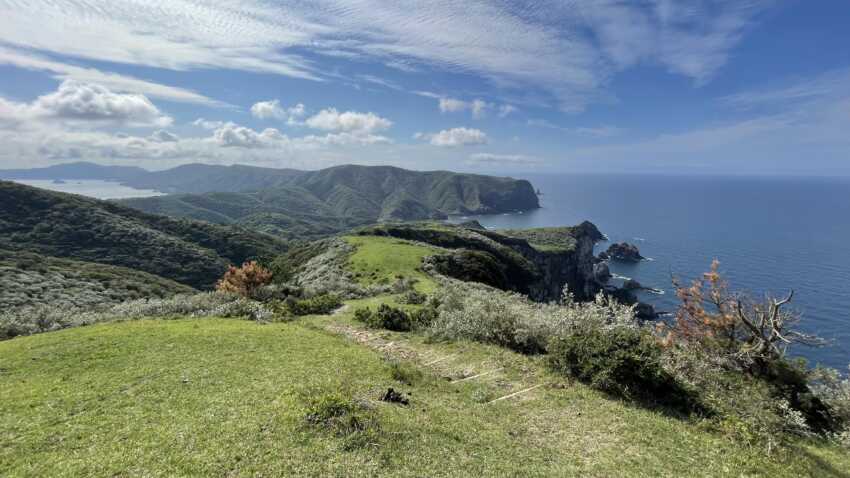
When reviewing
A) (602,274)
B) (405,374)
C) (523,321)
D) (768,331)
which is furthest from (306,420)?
(602,274)

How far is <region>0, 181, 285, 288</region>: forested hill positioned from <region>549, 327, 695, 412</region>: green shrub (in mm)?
109387

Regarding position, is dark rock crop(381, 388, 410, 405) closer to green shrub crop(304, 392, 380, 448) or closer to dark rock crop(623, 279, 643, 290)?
→ green shrub crop(304, 392, 380, 448)

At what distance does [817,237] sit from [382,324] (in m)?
246

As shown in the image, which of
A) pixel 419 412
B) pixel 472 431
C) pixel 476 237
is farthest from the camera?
pixel 476 237

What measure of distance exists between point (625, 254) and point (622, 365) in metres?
182

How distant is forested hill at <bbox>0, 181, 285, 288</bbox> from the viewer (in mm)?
102500

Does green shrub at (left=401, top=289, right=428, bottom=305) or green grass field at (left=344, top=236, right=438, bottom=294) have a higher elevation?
green shrub at (left=401, top=289, right=428, bottom=305)

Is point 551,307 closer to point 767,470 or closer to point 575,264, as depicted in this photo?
point 767,470

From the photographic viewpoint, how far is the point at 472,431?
12.3 metres

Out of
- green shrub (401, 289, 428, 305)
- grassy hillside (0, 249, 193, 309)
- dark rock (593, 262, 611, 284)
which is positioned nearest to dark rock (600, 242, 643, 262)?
dark rock (593, 262, 611, 284)

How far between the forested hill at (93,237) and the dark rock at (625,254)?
16121 centimetres

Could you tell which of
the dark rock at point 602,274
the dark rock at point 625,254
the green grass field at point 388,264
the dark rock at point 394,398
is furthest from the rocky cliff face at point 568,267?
the dark rock at point 394,398

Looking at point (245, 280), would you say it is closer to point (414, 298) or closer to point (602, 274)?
point (414, 298)

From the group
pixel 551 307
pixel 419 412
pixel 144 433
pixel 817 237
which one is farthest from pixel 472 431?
pixel 817 237
